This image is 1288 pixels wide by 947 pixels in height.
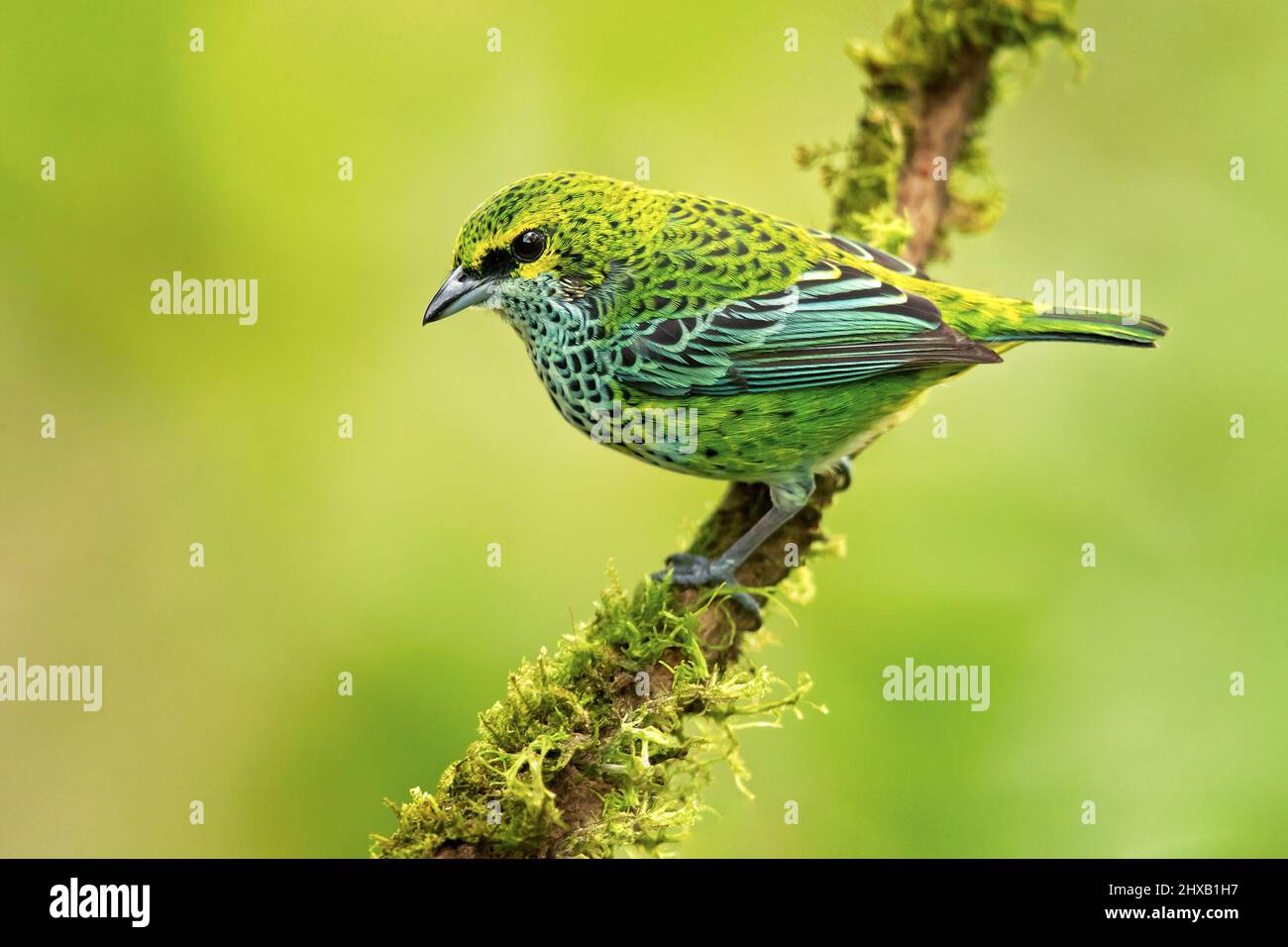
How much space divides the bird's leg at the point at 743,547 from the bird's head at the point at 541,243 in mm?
953

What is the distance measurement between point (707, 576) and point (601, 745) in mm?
878

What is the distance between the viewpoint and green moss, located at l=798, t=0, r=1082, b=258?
15.8 ft

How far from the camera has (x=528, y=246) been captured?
388cm

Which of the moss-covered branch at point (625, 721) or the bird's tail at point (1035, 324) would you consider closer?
the moss-covered branch at point (625, 721)

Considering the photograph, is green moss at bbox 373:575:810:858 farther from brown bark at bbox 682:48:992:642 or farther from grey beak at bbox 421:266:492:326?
grey beak at bbox 421:266:492:326

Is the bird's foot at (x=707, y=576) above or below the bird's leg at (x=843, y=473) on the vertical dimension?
below

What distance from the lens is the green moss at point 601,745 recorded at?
277 centimetres

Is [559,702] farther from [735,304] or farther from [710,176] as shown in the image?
[710,176]

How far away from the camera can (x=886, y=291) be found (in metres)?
3.99
